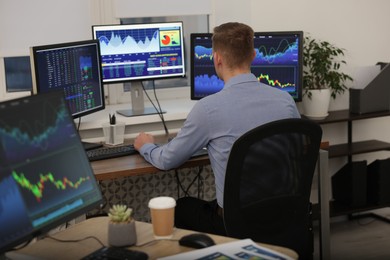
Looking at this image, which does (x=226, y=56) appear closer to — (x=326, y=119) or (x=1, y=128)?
(x=1, y=128)

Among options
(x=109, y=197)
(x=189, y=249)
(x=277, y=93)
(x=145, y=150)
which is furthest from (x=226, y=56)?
(x=109, y=197)

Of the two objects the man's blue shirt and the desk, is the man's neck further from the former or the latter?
the desk

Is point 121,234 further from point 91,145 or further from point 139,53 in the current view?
point 139,53

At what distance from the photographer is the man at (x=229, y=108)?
2.58 m

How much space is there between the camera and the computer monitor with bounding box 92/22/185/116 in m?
3.61

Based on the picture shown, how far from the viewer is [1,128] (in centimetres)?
174

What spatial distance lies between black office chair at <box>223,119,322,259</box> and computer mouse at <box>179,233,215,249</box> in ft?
1.23

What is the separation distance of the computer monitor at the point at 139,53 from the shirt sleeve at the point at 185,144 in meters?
0.73

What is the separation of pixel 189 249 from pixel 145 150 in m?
1.19

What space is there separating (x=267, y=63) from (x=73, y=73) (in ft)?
3.75

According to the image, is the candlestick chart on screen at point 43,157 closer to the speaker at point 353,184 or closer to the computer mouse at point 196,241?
the computer mouse at point 196,241

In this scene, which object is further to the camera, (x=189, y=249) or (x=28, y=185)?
(x=189, y=249)

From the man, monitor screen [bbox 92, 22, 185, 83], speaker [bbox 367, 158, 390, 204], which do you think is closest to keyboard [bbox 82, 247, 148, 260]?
the man

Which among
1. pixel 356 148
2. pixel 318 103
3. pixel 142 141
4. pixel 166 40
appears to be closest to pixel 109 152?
pixel 142 141
